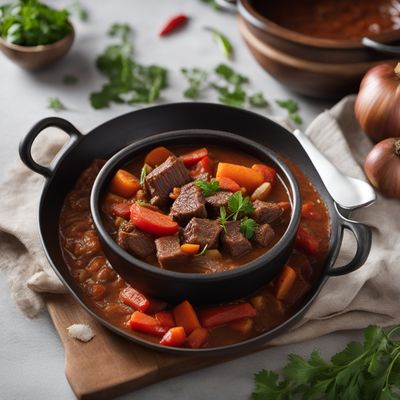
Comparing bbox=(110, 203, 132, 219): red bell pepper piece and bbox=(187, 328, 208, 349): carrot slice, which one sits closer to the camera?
bbox=(187, 328, 208, 349): carrot slice

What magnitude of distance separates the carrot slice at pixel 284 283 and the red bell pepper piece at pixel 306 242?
7.7 inches

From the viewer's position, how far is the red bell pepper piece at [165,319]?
3475 mm

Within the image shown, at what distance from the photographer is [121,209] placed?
12.4ft

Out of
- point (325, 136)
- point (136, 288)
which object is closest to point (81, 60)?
point (325, 136)

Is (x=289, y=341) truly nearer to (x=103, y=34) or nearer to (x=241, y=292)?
(x=241, y=292)

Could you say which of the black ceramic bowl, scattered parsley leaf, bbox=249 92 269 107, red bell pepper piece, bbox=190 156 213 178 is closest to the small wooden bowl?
scattered parsley leaf, bbox=249 92 269 107

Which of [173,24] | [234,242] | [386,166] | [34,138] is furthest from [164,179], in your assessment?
[173,24]

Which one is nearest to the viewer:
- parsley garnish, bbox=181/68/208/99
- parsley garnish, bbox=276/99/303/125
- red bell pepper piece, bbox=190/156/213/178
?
red bell pepper piece, bbox=190/156/213/178

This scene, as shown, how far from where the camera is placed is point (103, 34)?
5.94 m

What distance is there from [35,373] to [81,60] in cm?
285

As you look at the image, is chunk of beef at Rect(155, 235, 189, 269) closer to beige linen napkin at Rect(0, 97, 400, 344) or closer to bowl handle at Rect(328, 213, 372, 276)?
beige linen napkin at Rect(0, 97, 400, 344)

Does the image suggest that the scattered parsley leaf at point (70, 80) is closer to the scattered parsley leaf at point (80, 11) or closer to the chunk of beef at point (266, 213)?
the scattered parsley leaf at point (80, 11)

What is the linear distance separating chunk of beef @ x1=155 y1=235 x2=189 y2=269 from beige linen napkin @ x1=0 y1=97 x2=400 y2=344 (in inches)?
24.2

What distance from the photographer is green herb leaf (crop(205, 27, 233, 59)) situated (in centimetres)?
578
